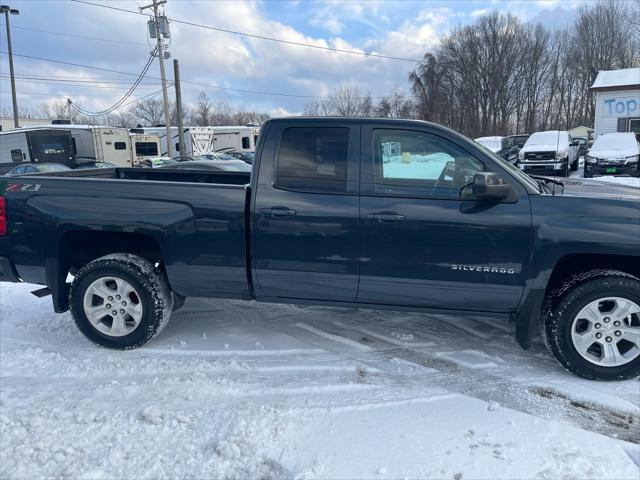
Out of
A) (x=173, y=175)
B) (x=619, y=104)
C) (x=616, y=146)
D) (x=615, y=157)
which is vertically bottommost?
(x=173, y=175)

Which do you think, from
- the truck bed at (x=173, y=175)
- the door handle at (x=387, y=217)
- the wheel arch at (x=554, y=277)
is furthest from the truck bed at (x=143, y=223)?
the wheel arch at (x=554, y=277)

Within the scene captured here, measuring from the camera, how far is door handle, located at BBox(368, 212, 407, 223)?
3.48 meters

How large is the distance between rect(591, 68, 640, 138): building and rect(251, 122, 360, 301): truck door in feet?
97.2

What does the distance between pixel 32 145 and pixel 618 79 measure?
3272 centimetres

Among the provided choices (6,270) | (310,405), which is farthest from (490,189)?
(6,270)

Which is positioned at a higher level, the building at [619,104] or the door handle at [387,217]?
the building at [619,104]

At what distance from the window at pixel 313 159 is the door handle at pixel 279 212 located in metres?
0.19

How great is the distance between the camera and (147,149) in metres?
30.8

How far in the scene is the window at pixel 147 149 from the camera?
3020cm

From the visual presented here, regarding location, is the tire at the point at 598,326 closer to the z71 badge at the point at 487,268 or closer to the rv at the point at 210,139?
the z71 badge at the point at 487,268

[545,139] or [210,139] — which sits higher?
[210,139]

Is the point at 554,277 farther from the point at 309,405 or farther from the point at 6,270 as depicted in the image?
the point at 6,270

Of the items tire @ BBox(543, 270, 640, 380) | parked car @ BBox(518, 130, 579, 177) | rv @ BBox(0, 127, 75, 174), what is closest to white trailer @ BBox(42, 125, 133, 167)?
rv @ BBox(0, 127, 75, 174)

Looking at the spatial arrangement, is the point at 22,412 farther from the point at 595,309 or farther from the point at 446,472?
the point at 595,309
